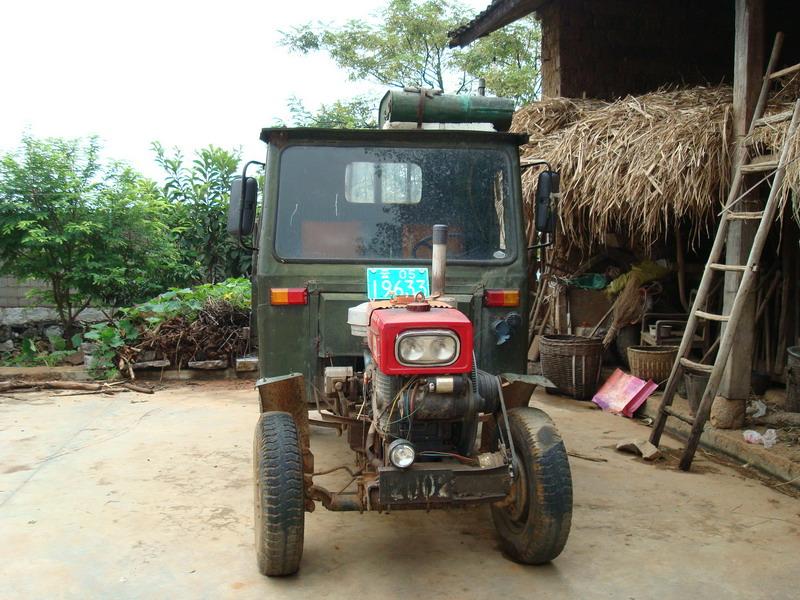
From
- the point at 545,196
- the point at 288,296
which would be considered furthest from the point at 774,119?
the point at 288,296

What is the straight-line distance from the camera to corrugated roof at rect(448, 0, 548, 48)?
26.1 ft

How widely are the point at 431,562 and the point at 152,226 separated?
6.61 metres

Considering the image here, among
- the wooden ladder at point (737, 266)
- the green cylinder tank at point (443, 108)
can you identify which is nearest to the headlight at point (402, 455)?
the green cylinder tank at point (443, 108)

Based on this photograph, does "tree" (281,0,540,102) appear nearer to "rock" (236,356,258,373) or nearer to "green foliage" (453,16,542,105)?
"green foliage" (453,16,542,105)

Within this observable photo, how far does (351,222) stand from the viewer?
4.08m

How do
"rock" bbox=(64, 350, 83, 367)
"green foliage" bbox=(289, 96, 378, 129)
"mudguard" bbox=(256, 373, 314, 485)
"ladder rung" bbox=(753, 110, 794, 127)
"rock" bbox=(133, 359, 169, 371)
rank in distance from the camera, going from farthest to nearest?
"green foliage" bbox=(289, 96, 378, 129)
"rock" bbox=(64, 350, 83, 367)
"rock" bbox=(133, 359, 169, 371)
"ladder rung" bbox=(753, 110, 794, 127)
"mudguard" bbox=(256, 373, 314, 485)

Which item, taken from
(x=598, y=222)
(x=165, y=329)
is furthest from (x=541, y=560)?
(x=165, y=329)

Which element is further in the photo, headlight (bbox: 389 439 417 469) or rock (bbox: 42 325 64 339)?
rock (bbox: 42 325 64 339)

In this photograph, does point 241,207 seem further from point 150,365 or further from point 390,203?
point 150,365

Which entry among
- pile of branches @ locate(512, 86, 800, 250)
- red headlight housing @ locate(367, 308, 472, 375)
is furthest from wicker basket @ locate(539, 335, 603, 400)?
red headlight housing @ locate(367, 308, 472, 375)

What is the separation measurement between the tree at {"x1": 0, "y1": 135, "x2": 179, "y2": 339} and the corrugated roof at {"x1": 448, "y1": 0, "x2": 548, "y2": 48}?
4282mm

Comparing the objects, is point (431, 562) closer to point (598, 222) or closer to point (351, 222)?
point (351, 222)

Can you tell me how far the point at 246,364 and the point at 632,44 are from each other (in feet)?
18.3

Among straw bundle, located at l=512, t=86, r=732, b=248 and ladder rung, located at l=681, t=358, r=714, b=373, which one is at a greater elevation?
straw bundle, located at l=512, t=86, r=732, b=248
